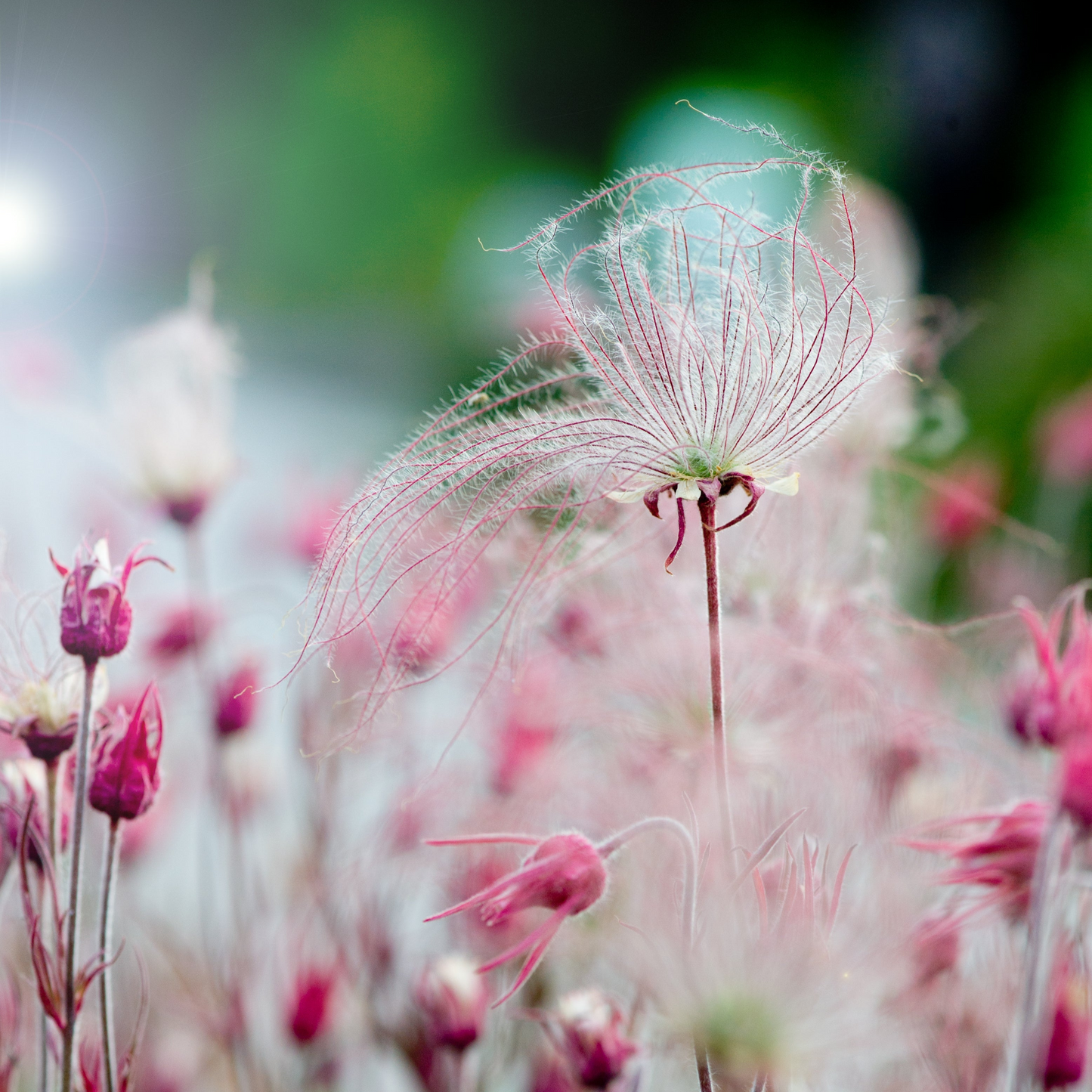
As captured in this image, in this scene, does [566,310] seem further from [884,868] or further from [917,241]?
[917,241]

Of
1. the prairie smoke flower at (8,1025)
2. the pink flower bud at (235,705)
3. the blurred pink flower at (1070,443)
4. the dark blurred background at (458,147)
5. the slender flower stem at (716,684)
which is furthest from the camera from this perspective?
the dark blurred background at (458,147)

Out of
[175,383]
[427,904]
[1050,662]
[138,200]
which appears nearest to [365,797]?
[427,904]

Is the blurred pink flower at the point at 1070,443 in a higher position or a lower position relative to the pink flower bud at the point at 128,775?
higher

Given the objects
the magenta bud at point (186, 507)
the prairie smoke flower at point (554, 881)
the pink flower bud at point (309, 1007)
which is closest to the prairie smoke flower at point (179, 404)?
the magenta bud at point (186, 507)

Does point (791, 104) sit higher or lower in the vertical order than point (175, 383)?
higher

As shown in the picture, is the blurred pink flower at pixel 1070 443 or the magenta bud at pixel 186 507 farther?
the blurred pink flower at pixel 1070 443

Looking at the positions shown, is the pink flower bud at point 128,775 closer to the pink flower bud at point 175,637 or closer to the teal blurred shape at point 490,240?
the pink flower bud at point 175,637

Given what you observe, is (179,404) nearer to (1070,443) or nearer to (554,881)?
(554,881)
